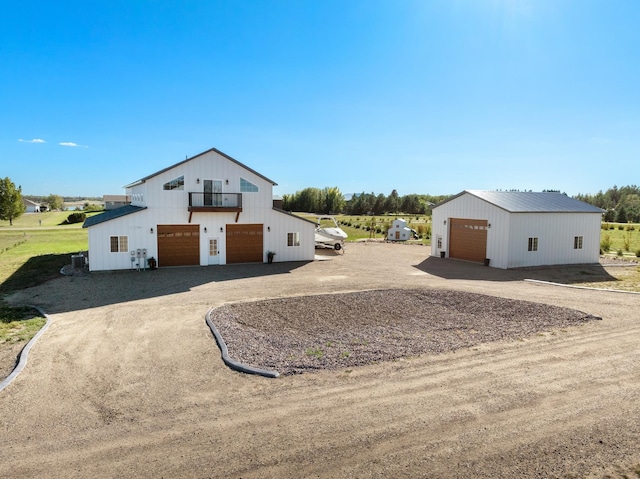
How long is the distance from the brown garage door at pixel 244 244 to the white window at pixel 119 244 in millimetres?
5251

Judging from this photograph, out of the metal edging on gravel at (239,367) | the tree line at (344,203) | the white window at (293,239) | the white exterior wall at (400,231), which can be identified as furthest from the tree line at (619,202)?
the metal edging on gravel at (239,367)

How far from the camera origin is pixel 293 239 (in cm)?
2567

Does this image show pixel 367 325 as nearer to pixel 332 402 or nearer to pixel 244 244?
pixel 332 402

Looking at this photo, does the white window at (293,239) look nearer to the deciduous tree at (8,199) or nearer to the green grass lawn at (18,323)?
the green grass lawn at (18,323)

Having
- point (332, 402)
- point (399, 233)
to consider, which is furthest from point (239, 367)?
point (399, 233)

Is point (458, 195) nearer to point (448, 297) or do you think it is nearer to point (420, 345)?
Answer: point (448, 297)

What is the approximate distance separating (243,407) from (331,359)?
2570 millimetres

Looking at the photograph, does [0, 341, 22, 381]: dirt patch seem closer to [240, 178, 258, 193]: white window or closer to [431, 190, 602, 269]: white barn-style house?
[240, 178, 258, 193]: white window

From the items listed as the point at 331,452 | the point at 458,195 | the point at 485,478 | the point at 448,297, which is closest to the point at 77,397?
the point at 331,452

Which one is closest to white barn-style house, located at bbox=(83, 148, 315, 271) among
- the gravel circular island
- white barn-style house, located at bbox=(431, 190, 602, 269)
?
white barn-style house, located at bbox=(431, 190, 602, 269)

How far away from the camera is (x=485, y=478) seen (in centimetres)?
518

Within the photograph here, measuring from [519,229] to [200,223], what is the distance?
57.3 ft

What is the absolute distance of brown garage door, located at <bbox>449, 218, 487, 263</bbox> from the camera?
25.2m

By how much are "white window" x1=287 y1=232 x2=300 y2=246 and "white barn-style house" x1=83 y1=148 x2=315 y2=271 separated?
6cm
